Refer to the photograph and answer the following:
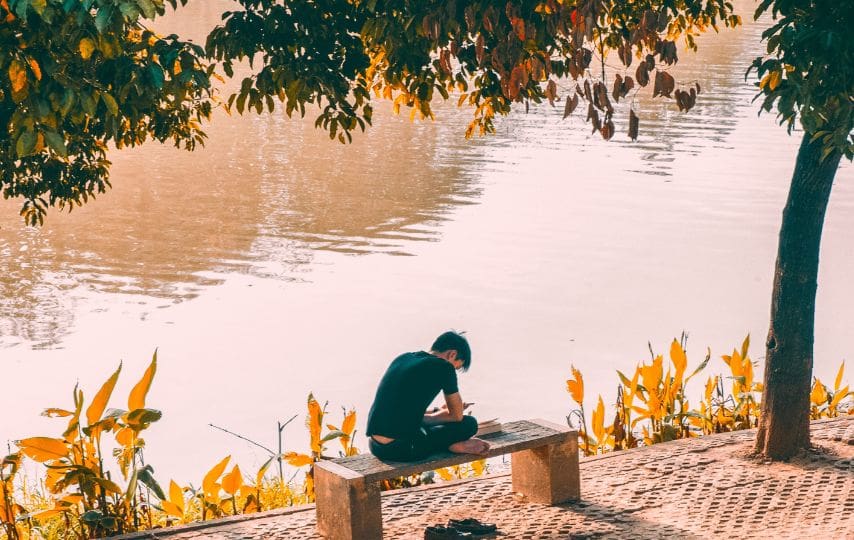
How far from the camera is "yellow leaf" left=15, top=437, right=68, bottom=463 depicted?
622 cm

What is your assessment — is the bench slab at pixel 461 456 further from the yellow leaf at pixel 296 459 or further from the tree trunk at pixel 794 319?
the tree trunk at pixel 794 319

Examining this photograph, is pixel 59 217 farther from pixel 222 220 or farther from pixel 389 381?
pixel 389 381

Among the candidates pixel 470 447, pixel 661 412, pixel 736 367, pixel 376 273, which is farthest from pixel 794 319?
pixel 376 273

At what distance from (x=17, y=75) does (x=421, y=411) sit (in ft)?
8.73

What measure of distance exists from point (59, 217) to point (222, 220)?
2.95 m

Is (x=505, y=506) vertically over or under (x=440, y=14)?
under

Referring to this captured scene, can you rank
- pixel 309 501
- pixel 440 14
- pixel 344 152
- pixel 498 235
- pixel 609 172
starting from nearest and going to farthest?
pixel 440 14 < pixel 309 501 < pixel 498 235 < pixel 609 172 < pixel 344 152

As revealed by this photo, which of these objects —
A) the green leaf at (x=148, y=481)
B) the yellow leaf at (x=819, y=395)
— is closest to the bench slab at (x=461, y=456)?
the green leaf at (x=148, y=481)

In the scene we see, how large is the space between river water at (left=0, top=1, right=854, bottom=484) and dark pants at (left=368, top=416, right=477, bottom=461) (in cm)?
399

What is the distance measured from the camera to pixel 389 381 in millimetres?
6113

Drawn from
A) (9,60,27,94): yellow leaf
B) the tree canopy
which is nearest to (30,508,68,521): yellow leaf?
the tree canopy

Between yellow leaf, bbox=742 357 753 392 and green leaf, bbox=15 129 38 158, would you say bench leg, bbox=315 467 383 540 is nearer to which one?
green leaf, bbox=15 129 38 158

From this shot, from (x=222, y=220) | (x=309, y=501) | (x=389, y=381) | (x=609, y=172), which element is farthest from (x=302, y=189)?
(x=389, y=381)

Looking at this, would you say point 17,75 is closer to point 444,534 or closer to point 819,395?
point 444,534
